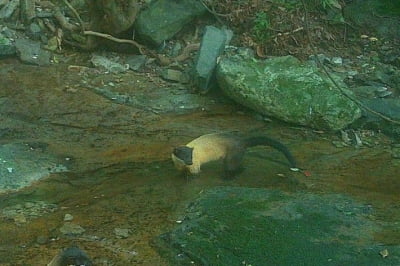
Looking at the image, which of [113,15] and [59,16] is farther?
[59,16]

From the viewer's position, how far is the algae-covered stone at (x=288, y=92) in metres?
7.10

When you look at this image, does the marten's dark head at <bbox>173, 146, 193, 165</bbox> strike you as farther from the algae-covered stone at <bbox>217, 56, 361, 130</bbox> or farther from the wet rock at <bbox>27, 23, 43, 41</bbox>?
the wet rock at <bbox>27, 23, 43, 41</bbox>

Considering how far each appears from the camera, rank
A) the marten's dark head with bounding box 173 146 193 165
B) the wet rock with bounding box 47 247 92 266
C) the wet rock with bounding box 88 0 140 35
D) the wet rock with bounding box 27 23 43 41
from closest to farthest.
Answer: the wet rock with bounding box 47 247 92 266
the marten's dark head with bounding box 173 146 193 165
the wet rock with bounding box 88 0 140 35
the wet rock with bounding box 27 23 43 41

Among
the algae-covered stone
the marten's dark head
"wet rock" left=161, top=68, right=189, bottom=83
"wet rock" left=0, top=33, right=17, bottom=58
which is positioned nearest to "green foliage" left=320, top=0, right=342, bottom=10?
the algae-covered stone

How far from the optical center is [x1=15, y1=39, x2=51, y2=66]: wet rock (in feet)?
27.3

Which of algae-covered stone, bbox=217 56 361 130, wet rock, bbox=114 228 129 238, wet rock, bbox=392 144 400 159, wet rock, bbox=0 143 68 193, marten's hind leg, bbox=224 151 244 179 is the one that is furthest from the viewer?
algae-covered stone, bbox=217 56 361 130

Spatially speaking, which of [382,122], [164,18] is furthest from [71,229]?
[164,18]

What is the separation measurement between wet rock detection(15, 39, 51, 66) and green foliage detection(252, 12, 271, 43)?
2302mm

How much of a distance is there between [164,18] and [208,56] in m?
1.09

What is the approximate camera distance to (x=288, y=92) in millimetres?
7328

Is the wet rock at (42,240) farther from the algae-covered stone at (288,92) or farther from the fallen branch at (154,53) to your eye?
the fallen branch at (154,53)

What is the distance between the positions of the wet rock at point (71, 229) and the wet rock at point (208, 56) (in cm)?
304

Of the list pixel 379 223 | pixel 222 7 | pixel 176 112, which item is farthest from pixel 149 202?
pixel 222 7

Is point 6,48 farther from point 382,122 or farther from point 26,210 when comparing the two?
point 382,122
